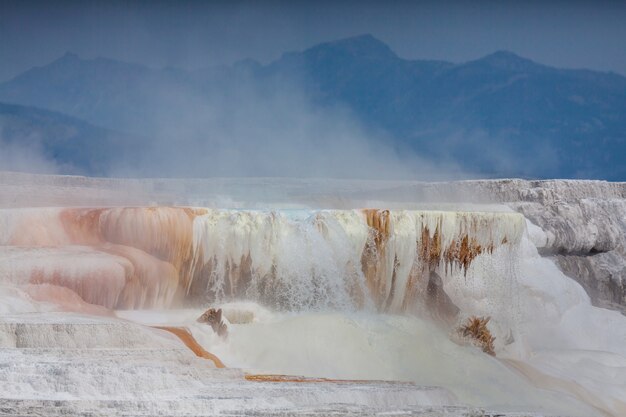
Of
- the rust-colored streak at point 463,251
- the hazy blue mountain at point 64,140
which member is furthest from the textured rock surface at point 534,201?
the hazy blue mountain at point 64,140

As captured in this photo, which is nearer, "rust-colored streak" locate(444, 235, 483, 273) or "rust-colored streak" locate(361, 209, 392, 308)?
"rust-colored streak" locate(361, 209, 392, 308)

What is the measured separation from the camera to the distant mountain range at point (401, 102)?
1299 centimetres

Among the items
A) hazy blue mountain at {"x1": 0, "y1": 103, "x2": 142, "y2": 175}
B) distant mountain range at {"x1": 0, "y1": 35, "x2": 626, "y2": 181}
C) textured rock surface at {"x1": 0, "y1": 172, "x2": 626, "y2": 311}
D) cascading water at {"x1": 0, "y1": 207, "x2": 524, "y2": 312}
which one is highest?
distant mountain range at {"x1": 0, "y1": 35, "x2": 626, "y2": 181}

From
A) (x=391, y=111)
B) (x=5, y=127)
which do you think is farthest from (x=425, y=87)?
(x=5, y=127)

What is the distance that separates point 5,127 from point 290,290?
727 cm

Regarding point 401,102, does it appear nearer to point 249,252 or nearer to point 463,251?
point 463,251

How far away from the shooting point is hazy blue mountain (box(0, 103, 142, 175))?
12.1 meters

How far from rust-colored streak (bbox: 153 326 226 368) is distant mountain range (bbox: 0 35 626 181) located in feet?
27.7

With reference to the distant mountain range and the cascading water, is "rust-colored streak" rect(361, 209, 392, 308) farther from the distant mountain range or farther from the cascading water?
the distant mountain range

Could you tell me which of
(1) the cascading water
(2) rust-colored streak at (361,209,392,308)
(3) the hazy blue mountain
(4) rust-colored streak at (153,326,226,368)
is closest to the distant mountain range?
(3) the hazy blue mountain

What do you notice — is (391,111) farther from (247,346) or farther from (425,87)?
(247,346)

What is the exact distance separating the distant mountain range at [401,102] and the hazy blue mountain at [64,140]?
0.9 inches

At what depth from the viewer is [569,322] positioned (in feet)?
26.7

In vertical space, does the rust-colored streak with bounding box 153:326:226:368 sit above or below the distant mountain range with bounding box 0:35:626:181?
below
